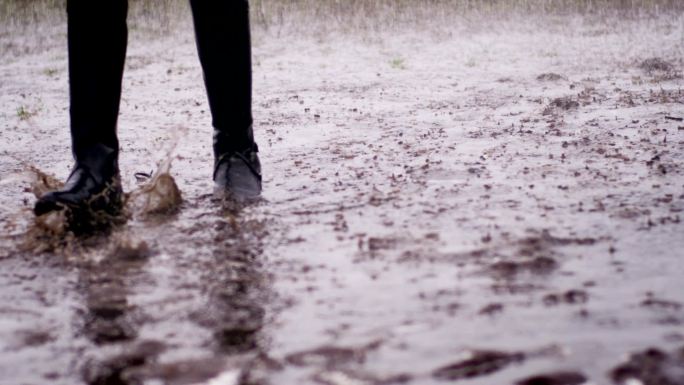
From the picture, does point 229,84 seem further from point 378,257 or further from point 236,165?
point 378,257

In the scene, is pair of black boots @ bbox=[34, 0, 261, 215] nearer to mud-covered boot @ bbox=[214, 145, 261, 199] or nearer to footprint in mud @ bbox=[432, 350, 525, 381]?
mud-covered boot @ bbox=[214, 145, 261, 199]

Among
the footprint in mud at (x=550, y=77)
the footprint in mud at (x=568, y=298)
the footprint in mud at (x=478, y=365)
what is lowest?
the footprint in mud at (x=478, y=365)

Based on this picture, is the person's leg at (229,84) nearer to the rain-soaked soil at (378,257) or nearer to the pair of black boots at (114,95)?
the pair of black boots at (114,95)

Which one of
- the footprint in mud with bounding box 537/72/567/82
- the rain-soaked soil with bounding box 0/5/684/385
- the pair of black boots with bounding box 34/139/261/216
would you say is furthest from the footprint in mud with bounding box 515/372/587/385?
the footprint in mud with bounding box 537/72/567/82

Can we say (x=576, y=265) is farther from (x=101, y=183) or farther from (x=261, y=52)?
(x=261, y=52)

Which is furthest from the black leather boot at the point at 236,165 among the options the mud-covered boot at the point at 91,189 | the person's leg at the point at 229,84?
the mud-covered boot at the point at 91,189

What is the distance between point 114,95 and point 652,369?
4.95 ft

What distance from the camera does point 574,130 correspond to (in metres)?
2.73

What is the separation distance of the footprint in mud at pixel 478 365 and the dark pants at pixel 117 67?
1.21 meters

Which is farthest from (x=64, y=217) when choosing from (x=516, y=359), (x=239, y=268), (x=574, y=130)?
(x=574, y=130)

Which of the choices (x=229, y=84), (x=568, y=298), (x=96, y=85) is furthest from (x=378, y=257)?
(x=96, y=85)

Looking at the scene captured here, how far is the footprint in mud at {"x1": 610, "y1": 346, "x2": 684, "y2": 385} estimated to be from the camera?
98 cm

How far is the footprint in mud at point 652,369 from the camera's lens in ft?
3.20

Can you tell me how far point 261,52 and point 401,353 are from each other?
517cm
